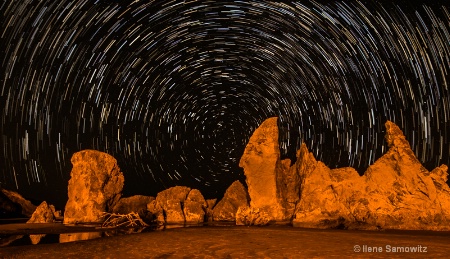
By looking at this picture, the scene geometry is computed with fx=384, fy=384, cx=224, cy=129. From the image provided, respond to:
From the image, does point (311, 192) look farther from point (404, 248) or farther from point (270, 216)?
point (404, 248)

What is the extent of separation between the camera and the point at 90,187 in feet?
192

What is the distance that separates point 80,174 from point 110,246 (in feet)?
123

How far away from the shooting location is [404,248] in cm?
2298

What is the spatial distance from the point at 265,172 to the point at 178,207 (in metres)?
21.1

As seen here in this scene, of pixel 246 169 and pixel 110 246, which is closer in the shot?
pixel 110 246

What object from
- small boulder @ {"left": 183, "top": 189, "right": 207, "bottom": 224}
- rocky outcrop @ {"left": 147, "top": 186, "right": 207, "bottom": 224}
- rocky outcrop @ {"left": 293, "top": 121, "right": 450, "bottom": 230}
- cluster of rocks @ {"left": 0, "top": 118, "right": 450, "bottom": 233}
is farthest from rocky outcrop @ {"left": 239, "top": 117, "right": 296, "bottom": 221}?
rocky outcrop @ {"left": 147, "top": 186, "right": 207, "bottom": 224}

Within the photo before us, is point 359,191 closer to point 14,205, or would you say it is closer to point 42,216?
point 42,216

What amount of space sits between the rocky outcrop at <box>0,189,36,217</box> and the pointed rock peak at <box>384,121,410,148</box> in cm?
8601

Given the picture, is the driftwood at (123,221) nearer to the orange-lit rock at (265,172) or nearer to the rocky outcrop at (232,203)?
the orange-lit rock at (265,172)

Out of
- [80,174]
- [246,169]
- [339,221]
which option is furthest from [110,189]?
[339,221]

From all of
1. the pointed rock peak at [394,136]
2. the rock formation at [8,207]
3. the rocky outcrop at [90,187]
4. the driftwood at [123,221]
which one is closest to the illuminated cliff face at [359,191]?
the pointed rock peak at [394,136]

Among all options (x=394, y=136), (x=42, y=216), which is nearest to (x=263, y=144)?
(x=394, y=136)

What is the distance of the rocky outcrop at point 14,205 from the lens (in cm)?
9491

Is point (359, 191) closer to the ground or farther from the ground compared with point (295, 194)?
farther from the ground
